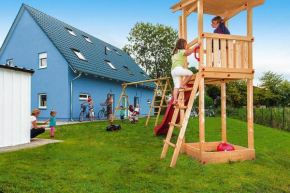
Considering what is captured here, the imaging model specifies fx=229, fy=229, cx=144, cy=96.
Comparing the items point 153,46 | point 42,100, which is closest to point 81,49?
point 42,100

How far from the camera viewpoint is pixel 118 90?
20.0 m

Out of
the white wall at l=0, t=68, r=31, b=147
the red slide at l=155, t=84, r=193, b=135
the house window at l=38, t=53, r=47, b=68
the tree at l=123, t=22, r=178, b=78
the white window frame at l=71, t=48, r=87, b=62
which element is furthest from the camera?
the tree at l=123, t=22, r=178, b=78

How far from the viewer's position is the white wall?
6.20 metres

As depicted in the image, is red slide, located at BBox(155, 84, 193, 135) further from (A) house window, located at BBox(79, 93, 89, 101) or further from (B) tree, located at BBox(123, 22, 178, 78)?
(B) tree, located at BBox(123, 22, 178, 78)

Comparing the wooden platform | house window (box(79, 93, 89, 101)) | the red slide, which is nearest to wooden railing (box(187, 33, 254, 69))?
the wooden platform

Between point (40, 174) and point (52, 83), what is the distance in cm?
1293

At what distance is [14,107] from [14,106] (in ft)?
0.09

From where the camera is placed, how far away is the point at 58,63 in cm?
1543

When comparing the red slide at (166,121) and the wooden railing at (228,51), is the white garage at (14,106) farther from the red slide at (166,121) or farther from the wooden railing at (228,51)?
the wooden railing at (228,51)

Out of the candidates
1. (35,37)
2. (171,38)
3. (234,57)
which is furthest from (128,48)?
(234,57)

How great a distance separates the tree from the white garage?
93.7 ft

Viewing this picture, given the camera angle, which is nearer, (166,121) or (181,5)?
(181,5)

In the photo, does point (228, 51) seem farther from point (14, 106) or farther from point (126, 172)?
point (14, 106)

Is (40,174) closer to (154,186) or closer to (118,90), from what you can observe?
(154,186)
